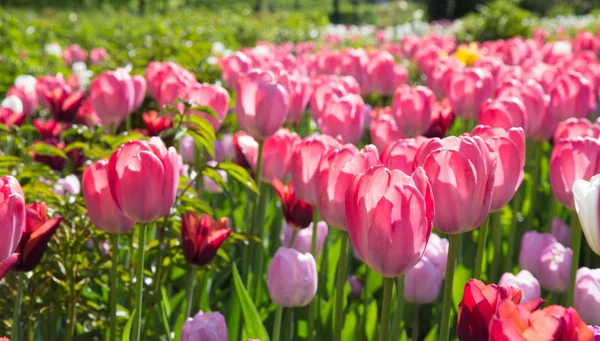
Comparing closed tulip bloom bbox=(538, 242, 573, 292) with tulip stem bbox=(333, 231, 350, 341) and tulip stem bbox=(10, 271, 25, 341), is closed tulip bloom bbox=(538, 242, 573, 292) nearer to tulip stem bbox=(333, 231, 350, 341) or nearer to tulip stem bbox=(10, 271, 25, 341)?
tulip stem bbox=(333, 231, 350, 341)

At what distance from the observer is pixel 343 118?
2.52 meters

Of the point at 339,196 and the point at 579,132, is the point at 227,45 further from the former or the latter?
the point at 339,196

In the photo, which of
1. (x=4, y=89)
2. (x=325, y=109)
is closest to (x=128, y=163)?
(x=325, y=109)

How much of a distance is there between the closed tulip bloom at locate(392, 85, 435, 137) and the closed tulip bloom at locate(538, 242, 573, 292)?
2.60 ft

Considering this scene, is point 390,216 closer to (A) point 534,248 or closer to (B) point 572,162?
(B) point 572,162

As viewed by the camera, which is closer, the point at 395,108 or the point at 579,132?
the point at 579,132

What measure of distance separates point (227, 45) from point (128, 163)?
674 cm

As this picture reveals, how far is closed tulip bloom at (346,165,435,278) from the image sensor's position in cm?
116

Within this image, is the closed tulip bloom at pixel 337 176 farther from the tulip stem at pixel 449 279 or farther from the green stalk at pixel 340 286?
the tulip stem at pixel 449 279

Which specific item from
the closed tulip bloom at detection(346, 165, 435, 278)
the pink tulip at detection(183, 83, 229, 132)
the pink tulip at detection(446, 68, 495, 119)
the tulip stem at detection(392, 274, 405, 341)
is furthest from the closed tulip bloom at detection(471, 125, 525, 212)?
the pink tulip at detection(446, 68, 495, 119)

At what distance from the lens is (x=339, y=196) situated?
1534 millimetres

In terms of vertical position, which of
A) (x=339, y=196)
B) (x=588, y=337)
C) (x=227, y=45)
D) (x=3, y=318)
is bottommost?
(x=227, y=45)

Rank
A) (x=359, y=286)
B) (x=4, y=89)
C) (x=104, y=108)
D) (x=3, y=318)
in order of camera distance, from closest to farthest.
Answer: (x=3, y=318), (x=359, y=286), (x=104, y=108), (x=4, y=89)

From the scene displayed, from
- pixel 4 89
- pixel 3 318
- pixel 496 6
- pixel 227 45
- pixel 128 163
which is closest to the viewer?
pixel 128 163
